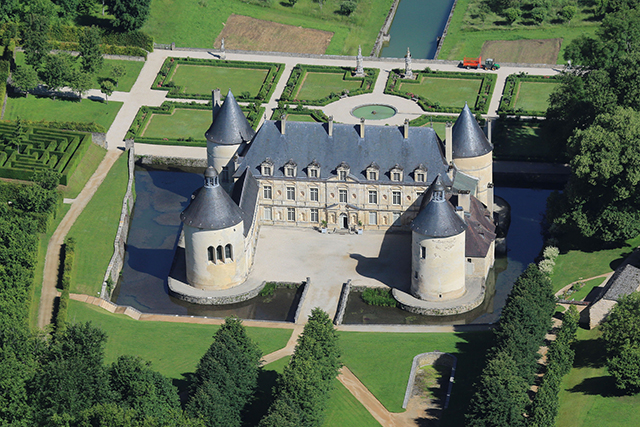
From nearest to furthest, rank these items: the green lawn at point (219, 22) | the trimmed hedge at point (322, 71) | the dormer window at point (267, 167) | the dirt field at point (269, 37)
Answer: the dormer window at point (267, 167) → the trimmed hedge at point (322, 71) → the green lawn at point (219, 22) → the dirt field at point (269, 37)

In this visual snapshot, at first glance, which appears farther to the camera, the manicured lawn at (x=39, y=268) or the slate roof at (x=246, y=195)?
the slate roof at (x=246, y=195)

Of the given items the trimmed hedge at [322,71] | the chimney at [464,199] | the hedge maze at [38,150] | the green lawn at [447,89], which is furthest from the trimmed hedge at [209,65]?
the chimney at [464,199]

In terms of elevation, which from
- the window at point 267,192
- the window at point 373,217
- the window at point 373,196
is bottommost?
the window at point 373,217

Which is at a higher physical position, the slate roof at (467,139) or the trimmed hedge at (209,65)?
the slate roof at (467,139)

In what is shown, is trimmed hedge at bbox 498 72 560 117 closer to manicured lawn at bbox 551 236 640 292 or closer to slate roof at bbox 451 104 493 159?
slate roof at bbox 451 104 493 159

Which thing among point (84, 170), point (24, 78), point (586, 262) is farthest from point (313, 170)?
point (24, 78)

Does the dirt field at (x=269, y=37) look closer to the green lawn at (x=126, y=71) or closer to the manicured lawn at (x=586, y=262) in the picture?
the green lawn at (x=126, y=71)

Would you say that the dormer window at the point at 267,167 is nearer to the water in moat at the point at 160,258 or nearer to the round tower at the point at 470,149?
the water in moat at the point at 160,258

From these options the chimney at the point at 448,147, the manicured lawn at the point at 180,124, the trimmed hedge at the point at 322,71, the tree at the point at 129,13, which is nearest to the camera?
the chimney at the point at 448,147
